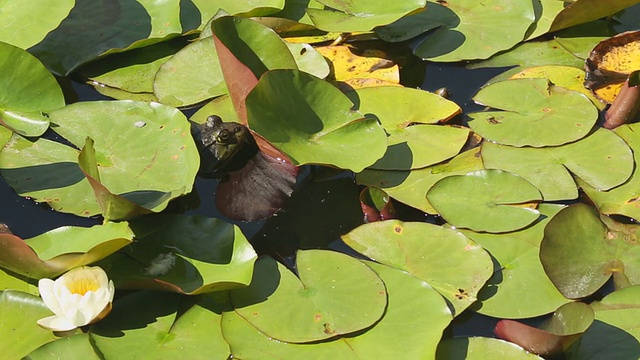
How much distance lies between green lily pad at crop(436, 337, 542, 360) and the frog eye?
953 mm

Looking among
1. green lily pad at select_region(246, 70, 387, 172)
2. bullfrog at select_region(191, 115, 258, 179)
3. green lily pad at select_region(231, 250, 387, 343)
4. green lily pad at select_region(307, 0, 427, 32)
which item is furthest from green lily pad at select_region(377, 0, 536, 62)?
green lily pad at select_region(231, 250, 387, 343)

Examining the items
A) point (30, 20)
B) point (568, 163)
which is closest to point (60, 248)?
point (30, 20)

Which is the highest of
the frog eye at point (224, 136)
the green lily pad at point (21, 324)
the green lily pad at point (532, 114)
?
the green lily pad at point (532, 114)

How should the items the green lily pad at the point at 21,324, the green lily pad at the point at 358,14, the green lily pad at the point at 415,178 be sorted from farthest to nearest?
the green lily pad at the point at 358,14, the green lily pad at the point at 415,178, the green lily pad at the point at 21,324

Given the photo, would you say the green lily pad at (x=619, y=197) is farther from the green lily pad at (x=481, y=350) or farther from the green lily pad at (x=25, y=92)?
the green lily pad at (x=25, y=92)

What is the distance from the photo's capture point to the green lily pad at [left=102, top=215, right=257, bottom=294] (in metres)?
2.02

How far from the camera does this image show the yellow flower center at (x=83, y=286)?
1965 mm

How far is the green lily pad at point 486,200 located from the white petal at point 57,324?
1.08 m

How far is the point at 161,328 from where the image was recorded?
6.57 feet

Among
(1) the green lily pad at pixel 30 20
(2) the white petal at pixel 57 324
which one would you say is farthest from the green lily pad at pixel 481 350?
(1) the green lily pad at pixel 30 20

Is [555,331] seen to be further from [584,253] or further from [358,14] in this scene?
[358,14]

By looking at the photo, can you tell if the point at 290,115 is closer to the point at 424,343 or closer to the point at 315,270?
the point at 315,270

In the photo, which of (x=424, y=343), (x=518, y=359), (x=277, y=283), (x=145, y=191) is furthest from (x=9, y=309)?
(x=518, y=359)

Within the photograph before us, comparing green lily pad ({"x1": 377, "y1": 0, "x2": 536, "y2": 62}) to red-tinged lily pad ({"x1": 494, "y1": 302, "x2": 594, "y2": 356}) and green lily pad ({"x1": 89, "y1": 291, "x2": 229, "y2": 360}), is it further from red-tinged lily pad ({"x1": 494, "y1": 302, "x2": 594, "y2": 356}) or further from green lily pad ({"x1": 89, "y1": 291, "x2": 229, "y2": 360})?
green lily pad ({"x1": 89, "y1": 291, "x2": 229, "y2": 360})
